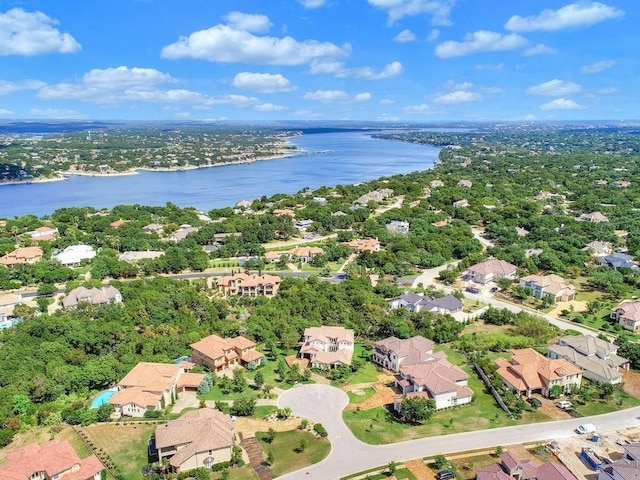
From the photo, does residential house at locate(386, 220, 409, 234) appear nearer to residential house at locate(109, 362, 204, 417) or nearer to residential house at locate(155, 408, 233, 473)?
residential house at locate(109, 362, 204, 417)

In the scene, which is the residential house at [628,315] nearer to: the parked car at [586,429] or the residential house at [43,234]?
the parked car at [586,429]

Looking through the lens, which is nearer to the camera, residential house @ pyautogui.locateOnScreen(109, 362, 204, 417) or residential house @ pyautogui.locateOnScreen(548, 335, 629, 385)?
residential house @ pyautogui.locateOnScreen(109, 362, 204, 417)

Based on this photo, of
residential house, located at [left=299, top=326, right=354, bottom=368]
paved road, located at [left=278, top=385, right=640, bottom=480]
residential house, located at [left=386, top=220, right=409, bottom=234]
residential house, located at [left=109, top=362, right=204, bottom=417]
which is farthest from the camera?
residential house, located at [left=386, top=220, right=409, bottom=234]

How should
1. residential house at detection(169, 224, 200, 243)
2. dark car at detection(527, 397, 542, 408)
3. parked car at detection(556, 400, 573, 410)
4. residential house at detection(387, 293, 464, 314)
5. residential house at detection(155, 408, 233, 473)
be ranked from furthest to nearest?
1. residential house at detection(169, 224, 200, 243)
2. residential house at detection(387, 293, 464, 314)
3. dark car at detection(527, 397, 542, 408)
4. parked car at detection(556, 400, 573, 410)
5. residential house at detection(155, 408, 233, 473)

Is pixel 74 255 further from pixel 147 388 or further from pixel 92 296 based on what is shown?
pixel 147 388

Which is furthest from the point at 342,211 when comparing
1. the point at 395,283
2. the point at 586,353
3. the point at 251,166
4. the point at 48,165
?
the point at 48,165

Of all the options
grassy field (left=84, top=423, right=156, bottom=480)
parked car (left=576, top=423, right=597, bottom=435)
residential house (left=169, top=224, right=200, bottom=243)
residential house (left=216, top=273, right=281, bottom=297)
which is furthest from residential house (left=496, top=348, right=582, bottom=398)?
residential house (left=169, top=224, right=200, bottom=243)

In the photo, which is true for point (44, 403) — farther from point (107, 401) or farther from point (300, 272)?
point (300, 272)
